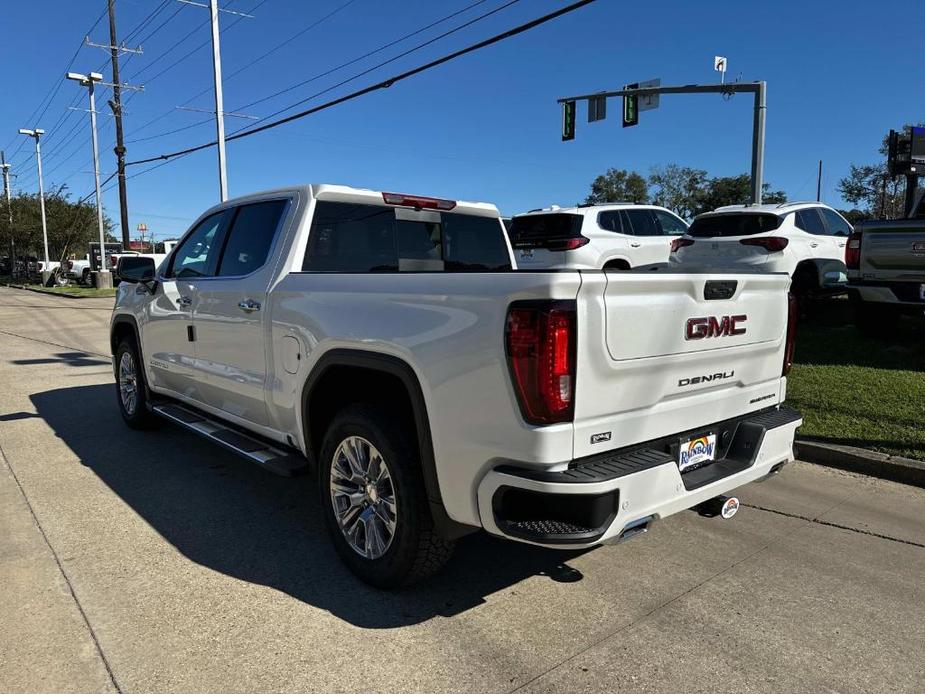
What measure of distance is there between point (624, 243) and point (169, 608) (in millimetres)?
9534

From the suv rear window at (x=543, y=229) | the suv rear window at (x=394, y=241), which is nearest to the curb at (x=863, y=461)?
the suv rear window at (x=394, y=241)

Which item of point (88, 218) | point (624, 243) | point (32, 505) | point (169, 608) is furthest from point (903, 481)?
point (88, 218)

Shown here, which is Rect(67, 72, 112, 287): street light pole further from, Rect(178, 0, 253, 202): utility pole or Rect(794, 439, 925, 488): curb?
Rect(794, 439, 925, 488): curb

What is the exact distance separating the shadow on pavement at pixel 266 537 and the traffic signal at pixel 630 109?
54.2 ft

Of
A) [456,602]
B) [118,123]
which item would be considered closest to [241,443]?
[456,602]

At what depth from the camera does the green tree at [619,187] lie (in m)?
65.8

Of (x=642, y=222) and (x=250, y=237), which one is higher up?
(x=642, y=222)

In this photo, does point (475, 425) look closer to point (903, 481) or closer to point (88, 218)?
point (903, 481)

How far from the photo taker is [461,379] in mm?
2666

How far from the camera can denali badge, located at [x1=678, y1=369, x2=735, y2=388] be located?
294 cm

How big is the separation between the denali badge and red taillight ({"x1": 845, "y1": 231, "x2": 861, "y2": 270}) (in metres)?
5.78

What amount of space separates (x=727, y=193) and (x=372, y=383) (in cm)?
6322

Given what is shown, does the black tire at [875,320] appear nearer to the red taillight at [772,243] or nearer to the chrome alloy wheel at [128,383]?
the red taillight at [772,243]

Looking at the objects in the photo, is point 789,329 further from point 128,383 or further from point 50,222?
point 50,222
